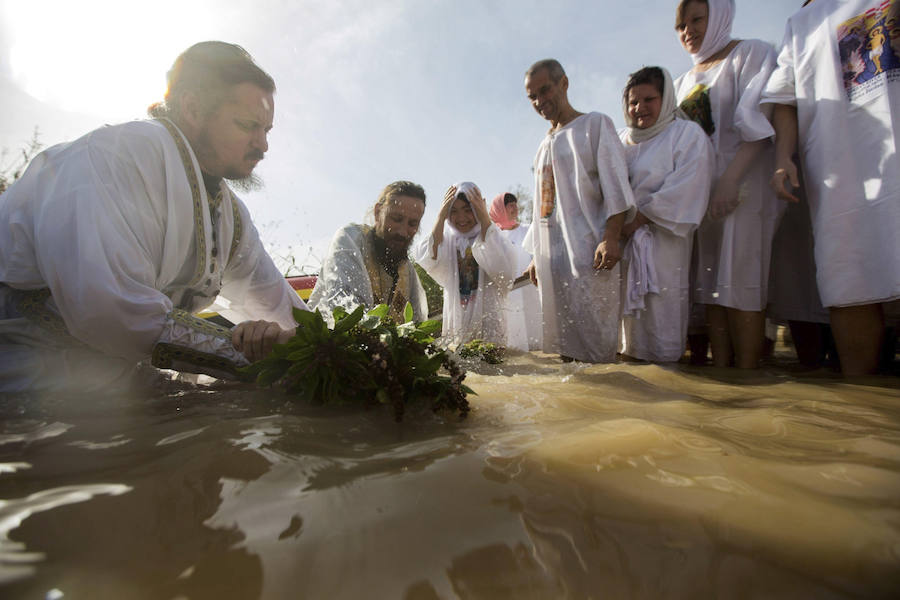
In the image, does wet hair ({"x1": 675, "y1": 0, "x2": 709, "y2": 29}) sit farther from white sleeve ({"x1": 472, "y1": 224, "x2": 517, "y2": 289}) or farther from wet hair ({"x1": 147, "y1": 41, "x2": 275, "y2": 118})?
wet hair ({"x1": 147, "y1": 41, "x2": 275, "y2": 118})

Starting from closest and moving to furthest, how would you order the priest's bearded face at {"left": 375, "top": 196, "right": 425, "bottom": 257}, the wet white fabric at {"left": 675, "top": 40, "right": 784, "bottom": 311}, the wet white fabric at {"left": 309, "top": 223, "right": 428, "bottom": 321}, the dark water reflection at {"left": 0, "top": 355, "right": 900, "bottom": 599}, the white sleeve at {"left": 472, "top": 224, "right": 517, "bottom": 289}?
the dark water reflection at {"left": 0, "top": 355, "right": 900, "bottom": 599} < the wet white fabric at {"left": 675, "top": 40, "right": 784, "bottom": 311} < the wet white fabric at {"left": 309, "top": 223, "right": 428, "bottom": 321} < the priest's bearded face at {"left": 375, "top": 196, "right": 425, "bottom": 257} < the white sleeve at {"left": 472, "top": 224, "right": 517, "bottom": 289}

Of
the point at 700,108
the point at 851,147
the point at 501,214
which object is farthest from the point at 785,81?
the point at 501,214

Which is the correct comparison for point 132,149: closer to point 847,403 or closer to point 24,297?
point 24,297

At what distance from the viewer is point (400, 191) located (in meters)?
4.05

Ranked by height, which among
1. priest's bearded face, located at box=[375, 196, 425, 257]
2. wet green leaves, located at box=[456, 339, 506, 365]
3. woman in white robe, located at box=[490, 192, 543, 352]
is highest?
priest's bearded face, located at box=[375, 196, 425, 257]

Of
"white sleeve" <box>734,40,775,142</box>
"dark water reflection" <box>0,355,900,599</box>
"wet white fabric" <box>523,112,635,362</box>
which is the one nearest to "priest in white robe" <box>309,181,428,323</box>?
"wet white fabric" <box>523,112,635,362</box>

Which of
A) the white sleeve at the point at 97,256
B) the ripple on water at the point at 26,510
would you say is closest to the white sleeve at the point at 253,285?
the white sleeve at the point at 97,256

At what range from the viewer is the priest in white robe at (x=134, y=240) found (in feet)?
5.47

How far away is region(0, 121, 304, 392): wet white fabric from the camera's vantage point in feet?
5.41

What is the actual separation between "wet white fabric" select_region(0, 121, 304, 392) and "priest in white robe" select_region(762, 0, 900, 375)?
3.28 metres

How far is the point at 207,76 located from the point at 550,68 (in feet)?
8.82

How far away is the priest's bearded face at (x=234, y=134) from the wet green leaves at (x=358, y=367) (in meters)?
1.25

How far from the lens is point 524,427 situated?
4.48 ft

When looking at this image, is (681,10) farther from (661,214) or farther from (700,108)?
(661,214)
